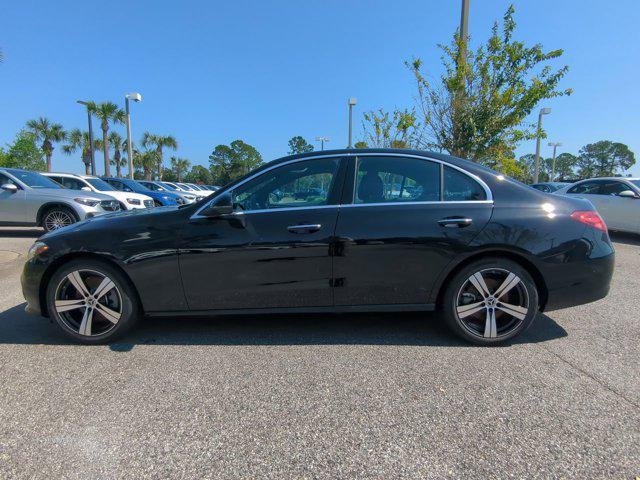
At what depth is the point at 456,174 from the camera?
3.32 metres

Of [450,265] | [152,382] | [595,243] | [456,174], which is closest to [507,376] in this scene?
[450,265]

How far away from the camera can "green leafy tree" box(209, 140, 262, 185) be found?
301 feet

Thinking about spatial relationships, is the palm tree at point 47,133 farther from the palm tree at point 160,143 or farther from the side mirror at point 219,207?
the side mirror at point 219,207

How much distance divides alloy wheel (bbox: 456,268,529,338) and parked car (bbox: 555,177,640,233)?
21.8ft

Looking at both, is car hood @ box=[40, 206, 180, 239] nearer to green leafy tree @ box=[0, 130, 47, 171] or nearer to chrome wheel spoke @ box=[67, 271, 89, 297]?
chrome wheel spoke @ box=[67, 271, 89, 297]

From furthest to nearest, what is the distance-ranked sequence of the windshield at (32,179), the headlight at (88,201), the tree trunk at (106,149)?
the tree trunk at (106,149) → the windshield at (32,179) → the headlight at (88,201)

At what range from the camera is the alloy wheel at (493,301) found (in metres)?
3.20

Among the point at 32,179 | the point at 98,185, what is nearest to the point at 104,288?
the point at 32,179

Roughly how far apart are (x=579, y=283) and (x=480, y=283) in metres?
0.82

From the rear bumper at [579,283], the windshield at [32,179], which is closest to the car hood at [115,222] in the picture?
the rear bumper at [579,283]

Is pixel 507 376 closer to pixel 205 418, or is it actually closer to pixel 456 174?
pixel 456 174

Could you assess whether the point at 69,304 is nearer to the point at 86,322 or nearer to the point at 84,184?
the point at 86,322

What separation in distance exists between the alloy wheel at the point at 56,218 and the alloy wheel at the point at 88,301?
6.52 meters

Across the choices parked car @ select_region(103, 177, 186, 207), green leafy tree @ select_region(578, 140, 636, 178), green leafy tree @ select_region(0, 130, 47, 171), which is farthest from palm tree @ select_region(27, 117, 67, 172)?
green leafy tree @ select_region(578, 140, 636, 178)
